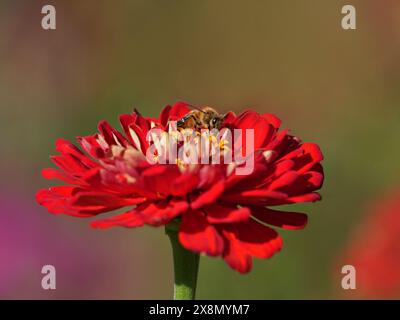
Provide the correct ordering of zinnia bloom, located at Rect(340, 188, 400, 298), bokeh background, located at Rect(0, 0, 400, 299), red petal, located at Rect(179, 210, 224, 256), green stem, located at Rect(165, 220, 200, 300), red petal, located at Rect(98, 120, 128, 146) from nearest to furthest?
red petal, located at Rect(179, 210, 224, 256) < green stem, located at Rect(165, 220, 200, 300) < red petal, located at Rect(98, 120, 128, 146) < zinnia bloom, located at Rect(340, 188, 400, 298) < bokeh background, located at Rect(0, 0, 400, 299)

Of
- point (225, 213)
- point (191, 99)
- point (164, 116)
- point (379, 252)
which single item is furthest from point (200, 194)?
point (191, 99)

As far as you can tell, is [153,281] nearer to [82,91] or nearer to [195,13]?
[82,91]

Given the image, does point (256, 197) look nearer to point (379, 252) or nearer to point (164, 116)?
point (164, 116)

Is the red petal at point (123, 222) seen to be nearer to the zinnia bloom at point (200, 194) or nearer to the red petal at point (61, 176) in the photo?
the zinnia bloom at point (200, 194)

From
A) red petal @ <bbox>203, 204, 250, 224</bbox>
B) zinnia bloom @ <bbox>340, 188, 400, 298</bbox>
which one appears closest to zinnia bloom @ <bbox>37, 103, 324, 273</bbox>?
red petal @ <bbox>203, 204, 250, 224</bbox>

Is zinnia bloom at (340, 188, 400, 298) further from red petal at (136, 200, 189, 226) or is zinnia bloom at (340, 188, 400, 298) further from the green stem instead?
red petal at (136, 200, 189, 226)

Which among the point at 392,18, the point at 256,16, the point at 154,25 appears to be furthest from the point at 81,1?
the point at 392,18
